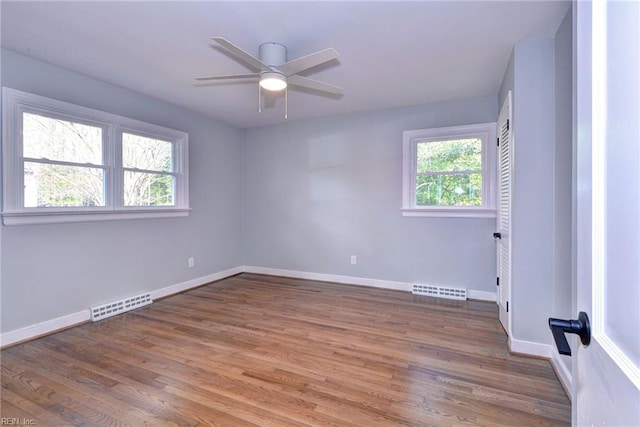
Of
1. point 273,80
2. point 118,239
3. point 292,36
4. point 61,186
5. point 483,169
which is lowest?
point 118,239

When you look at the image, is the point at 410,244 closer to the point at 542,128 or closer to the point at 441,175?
the point at 441,175

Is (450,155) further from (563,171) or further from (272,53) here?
(272,53)

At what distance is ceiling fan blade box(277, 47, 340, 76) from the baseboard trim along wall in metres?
3.04

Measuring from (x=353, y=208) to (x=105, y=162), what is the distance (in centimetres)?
309

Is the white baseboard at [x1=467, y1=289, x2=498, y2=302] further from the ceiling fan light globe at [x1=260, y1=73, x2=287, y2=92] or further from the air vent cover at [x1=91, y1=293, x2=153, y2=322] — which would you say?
the air vent cover at [x1=91, y1=293, x2=153, y2=322]

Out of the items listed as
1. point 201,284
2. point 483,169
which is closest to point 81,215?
point 201,284

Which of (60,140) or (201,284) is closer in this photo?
(60,140)

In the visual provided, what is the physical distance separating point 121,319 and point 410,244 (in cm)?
352

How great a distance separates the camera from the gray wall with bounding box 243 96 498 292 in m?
3.81

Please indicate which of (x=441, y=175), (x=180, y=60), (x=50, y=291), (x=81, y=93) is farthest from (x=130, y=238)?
(x=441, y=175)

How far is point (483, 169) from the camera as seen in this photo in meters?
3.67

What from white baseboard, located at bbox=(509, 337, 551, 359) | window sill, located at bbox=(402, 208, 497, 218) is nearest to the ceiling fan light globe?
window sill, located at bbox=(402, 208, 497, 218)

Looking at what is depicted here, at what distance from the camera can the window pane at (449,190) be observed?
373 cm

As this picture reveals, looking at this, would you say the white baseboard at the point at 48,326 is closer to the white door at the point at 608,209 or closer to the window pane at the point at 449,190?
the window pane at the point at 449,190
